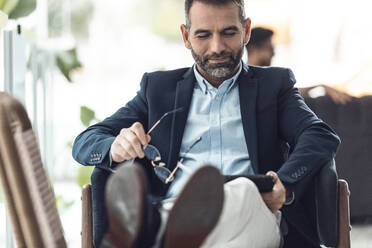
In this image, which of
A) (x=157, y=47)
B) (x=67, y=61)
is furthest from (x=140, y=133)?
(x=157, y=47)

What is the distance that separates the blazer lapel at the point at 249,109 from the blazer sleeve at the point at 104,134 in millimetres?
291

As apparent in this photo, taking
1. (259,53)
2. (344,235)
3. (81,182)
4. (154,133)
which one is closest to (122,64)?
(81,182)

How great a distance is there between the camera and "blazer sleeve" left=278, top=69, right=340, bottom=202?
1342mm

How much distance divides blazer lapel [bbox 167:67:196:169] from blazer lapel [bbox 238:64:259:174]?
0.15 meters

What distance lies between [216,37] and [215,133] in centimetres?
28

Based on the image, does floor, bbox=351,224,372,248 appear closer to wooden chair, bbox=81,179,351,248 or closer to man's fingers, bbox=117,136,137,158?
wooden chair, bbox=81,179,351,248

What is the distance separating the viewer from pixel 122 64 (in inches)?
196

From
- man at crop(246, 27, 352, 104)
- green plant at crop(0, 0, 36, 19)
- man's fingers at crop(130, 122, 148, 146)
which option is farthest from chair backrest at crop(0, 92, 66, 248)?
man at crop(246, 27, 352, 104)

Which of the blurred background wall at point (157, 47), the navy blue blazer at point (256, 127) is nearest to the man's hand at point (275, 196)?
the navy blue blazer at point (256, 127)

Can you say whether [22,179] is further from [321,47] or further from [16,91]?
[321,47]

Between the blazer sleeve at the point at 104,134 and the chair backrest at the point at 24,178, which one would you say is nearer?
the chair backrest at the point at 24,178

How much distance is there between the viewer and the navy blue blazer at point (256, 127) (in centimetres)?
141

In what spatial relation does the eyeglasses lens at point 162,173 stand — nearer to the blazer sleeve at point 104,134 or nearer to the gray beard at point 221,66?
the blazer sleeve at point 104,134

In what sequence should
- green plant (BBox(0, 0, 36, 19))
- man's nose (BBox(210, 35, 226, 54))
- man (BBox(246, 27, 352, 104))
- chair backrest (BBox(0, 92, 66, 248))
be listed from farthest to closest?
man (BBox(246, 27, 352, 104))
green plant (BBox(0, 0, 36, 19))
man's nose (BBox(210, 35, 226, 54))
chair backrest (BBox(0, 92, 66, 248))
